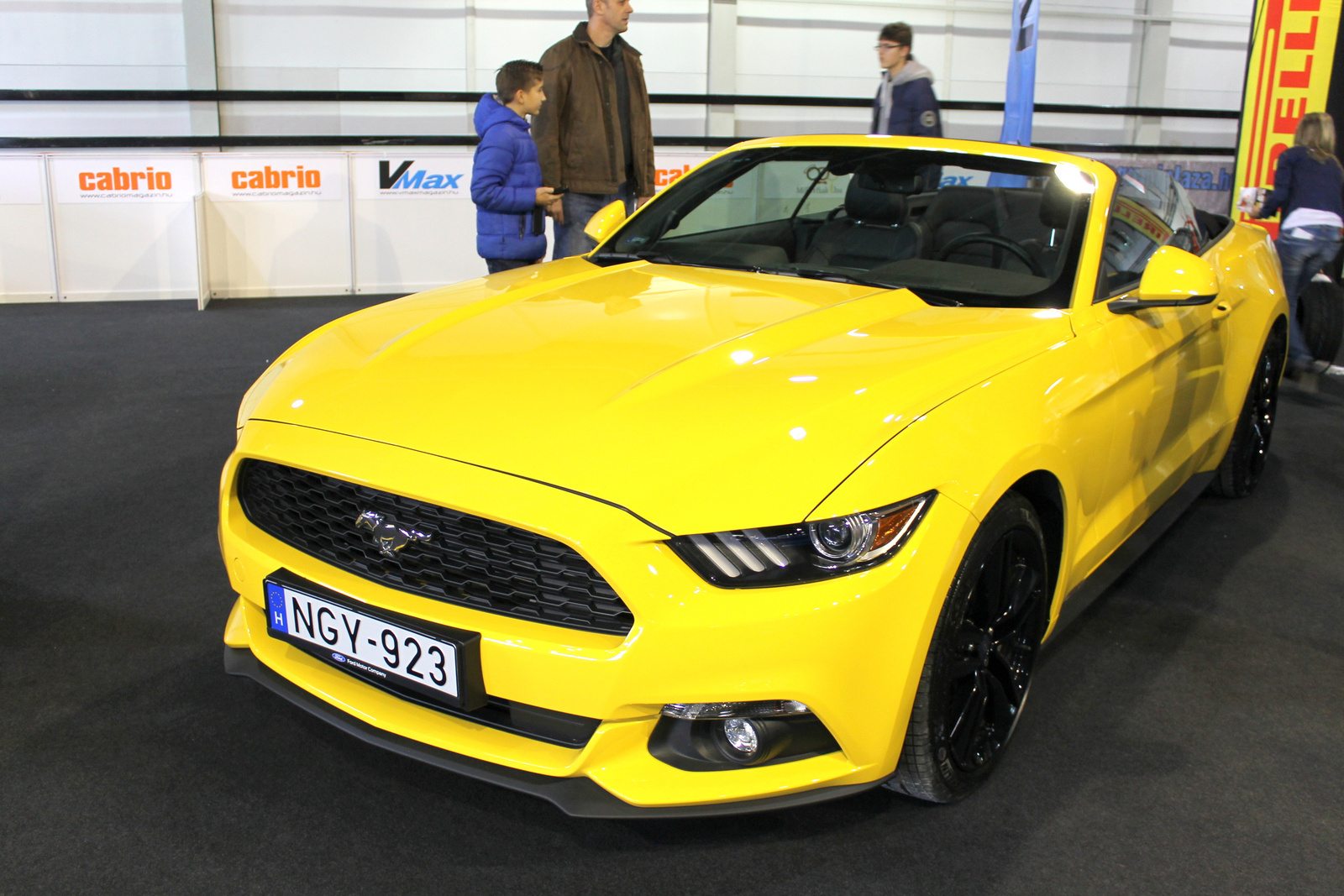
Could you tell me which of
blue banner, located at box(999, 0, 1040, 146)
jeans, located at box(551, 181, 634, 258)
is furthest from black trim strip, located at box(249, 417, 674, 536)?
blue banner, located at box(999, 0, 1040, 146)

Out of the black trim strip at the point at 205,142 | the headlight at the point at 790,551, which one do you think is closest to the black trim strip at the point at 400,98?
the black trim strip at the point at 205,142

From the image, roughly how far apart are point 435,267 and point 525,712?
23.2 feet

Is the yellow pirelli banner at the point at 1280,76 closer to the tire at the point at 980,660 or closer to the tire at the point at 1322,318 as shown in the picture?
the tire at the point at 1322,318

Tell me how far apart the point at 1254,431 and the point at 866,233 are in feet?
6.00

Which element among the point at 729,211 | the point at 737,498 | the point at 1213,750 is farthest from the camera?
the point at 729,211

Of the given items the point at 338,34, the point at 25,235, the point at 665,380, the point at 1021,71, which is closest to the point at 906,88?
the point at 1021,71

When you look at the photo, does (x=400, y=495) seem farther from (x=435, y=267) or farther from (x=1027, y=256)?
(x=435, y=267)

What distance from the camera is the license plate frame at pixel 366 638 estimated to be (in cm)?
172

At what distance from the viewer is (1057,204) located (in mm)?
2650

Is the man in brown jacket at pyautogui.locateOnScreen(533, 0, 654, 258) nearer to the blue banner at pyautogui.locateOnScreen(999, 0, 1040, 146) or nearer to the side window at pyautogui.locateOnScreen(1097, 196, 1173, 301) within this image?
the side window at pyautogui.locateOnScreen(1097, 196, 1173, 301)

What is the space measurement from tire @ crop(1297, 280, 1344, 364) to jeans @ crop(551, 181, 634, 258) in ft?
11.0

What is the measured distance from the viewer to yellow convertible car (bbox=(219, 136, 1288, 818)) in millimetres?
1661

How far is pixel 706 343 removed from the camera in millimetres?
2145

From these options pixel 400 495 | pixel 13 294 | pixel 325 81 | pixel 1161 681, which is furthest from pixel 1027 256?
pixel 325 81
